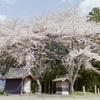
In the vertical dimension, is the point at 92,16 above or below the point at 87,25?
above

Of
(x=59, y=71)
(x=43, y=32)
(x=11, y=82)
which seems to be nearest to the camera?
(x=11, y=82)

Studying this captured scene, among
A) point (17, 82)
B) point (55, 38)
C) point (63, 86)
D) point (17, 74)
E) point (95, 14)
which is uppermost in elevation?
point (95, 14)

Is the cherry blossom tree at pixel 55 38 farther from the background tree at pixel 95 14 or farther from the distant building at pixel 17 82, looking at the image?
the background tree at pixel 95 14

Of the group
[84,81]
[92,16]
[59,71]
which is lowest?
[84,81]

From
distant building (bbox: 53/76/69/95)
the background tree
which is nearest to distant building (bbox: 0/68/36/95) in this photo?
distant building (bbox: 53/76/69/95)

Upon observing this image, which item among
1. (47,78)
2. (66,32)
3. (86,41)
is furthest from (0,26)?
(86,41)

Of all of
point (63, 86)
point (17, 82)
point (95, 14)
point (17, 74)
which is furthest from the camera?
point (95, 14)

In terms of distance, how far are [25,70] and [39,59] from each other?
325cm

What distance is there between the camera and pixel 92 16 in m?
21.2

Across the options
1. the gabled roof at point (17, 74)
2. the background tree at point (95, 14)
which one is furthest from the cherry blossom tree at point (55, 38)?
the background tree at point (95, 14)

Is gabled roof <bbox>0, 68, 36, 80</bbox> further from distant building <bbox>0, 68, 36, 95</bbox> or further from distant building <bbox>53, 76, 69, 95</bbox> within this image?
distant building <bbox>53, 76, 69, 95</bbox>

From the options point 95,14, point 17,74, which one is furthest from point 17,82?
point 95,14

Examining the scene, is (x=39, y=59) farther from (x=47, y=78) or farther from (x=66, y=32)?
(x=66, y=32)

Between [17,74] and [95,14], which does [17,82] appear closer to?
[17,74]
